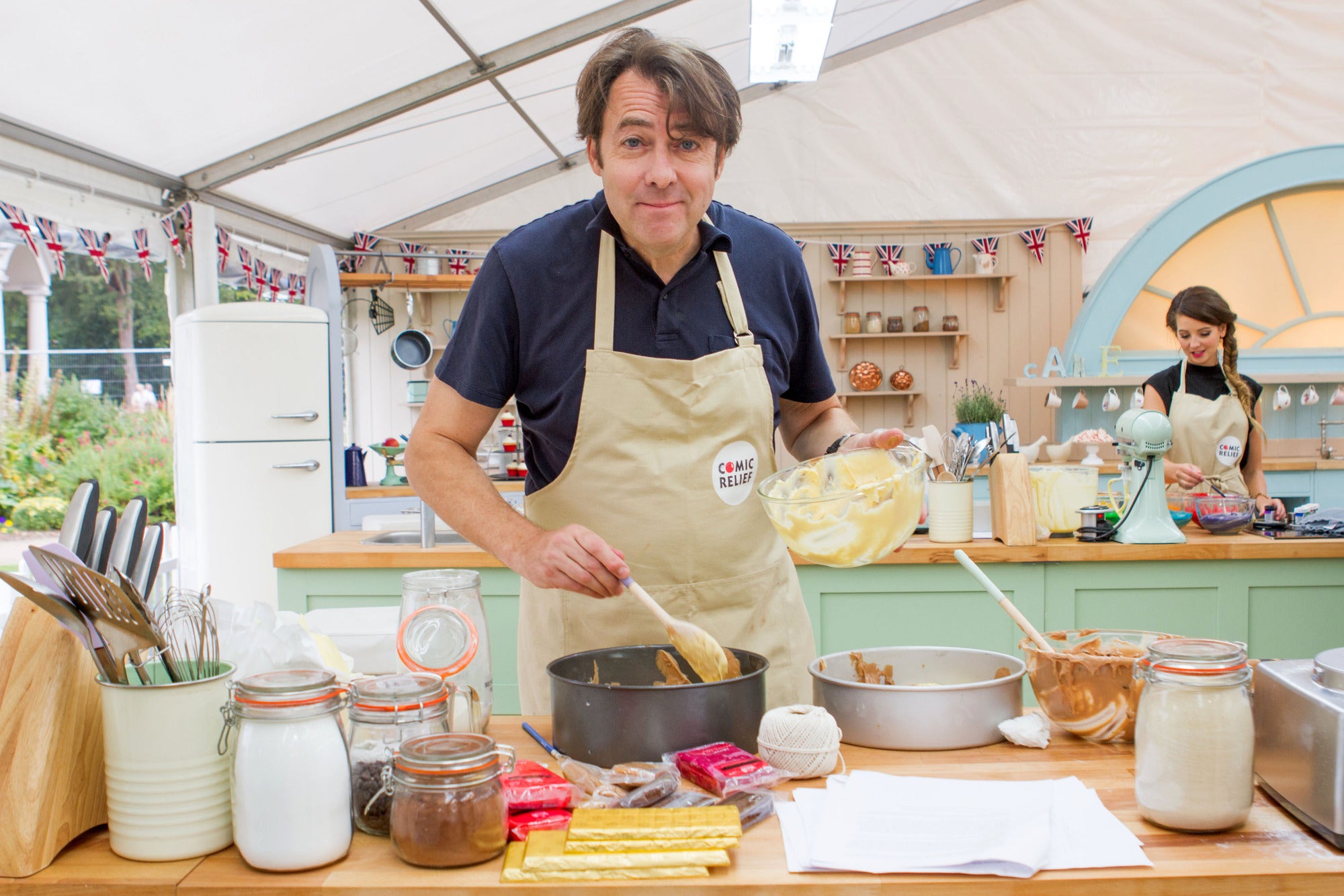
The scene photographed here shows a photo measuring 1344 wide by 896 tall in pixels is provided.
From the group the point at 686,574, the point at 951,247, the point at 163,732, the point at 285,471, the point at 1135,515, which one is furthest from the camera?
the point at 951,247

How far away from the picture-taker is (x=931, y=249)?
7.20m

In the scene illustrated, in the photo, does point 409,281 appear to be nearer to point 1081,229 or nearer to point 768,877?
point 1081,229

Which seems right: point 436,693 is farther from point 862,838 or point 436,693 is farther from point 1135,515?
point 1135,515

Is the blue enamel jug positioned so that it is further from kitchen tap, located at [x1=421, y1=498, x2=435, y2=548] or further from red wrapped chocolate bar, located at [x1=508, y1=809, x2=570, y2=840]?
red wrapped chocolate bar, located at [x1=508, y1=809, x2=570, y2=840]

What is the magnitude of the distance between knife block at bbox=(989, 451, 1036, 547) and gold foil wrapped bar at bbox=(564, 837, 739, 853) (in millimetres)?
2097

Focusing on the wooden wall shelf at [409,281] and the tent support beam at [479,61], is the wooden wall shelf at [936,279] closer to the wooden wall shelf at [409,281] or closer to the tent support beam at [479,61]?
the tent support beam at [479,61]

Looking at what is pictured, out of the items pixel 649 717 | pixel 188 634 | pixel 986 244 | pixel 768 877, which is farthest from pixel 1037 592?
pixel 986 244

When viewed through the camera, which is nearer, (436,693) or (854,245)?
(436,693)

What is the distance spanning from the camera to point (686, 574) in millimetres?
1611

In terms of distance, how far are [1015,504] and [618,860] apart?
217 cm

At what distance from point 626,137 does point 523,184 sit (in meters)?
6.17

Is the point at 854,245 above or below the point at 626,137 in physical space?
above

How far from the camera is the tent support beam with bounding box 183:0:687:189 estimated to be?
4.59m

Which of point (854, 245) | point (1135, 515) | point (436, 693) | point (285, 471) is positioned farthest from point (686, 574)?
point (854, 245)
